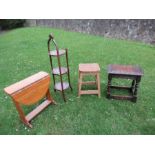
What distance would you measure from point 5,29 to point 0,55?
887cm

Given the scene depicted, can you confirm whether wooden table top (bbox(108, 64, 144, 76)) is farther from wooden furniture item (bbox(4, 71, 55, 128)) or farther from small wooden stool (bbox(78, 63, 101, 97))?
wooden furniture item (bbox(4, 71, 55, 128))

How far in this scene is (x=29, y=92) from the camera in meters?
3.07

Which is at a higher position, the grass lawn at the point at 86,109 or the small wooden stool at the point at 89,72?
the small wooden stool at the point at 89,72

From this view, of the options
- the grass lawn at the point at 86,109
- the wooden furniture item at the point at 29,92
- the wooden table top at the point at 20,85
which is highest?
the wooden table top at the point at 20,85

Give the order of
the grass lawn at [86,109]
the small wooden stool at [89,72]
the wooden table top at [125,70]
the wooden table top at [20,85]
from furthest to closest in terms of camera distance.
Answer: the small wooden stool at [89,72]
the wooden table top at [125,70]
the grass lawn at [86,109]
the wooden table top at [20,85]

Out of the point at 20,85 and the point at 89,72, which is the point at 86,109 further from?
the point at 20,85

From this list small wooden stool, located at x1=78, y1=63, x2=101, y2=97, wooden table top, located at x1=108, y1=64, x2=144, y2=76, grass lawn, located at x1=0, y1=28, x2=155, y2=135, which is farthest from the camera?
small wooden stool, located at x1=78, y1=63, x2=101, y2=97

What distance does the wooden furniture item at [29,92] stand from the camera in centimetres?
290

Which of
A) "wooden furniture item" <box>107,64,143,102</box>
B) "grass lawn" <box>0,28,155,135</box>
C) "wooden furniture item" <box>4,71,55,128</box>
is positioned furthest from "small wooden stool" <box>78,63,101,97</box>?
"wooden furniture item" <box>4,71,55,128</box>

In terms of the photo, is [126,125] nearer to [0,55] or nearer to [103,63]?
[103,63]

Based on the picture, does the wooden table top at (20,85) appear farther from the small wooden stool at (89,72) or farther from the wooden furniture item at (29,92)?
the small wooden stool at (89,72)

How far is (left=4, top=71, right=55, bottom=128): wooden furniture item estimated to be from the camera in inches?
114

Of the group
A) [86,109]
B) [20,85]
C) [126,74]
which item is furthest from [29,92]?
[126,74]

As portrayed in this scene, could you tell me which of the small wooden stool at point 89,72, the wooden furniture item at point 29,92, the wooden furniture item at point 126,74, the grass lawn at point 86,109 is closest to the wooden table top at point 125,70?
the wooden furniture item at point 126,74
